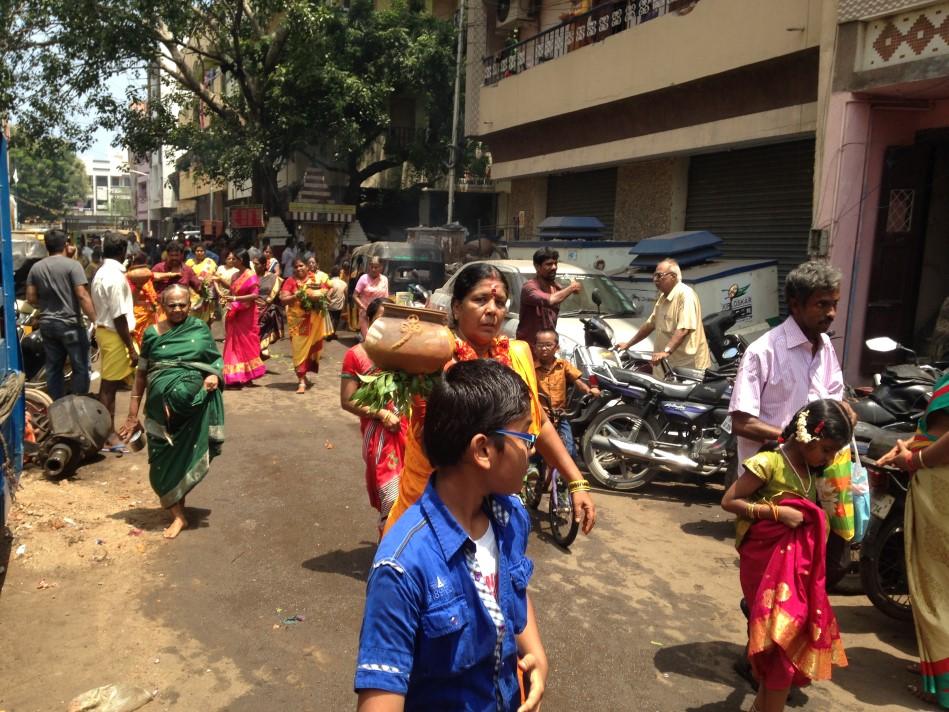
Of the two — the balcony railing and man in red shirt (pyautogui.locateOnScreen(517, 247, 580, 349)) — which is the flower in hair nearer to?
man in red shirt (pyautogui.locateOnScreen(517, 247, 580, 349))

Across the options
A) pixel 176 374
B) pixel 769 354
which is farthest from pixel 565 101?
pixel 769 354

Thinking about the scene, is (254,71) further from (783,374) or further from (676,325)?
(783,374)

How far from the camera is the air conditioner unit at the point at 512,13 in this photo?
63.5 feet

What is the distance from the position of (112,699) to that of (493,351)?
7.04ft

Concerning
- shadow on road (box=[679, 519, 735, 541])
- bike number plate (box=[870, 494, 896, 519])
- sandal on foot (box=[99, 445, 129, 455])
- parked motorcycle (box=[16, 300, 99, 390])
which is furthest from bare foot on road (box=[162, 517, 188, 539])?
Result: bike number plate (box=[870, 494, 896, 519])

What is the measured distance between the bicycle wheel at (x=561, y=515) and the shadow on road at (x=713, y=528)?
1024mm

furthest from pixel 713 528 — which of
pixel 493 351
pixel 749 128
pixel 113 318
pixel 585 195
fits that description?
pixel 585 195

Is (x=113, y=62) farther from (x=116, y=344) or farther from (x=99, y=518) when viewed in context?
(x=99, y=518)

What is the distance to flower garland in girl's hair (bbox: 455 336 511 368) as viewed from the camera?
3.16m

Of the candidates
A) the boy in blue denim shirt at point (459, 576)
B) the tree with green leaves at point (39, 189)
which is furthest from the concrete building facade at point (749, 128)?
the tree with green leaves at point (39, 189)

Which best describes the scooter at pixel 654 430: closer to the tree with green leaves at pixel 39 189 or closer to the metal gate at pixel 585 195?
the metal gate at pixel 585 195

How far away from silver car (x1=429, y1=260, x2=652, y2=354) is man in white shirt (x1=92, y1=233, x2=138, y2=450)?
3.46 metres

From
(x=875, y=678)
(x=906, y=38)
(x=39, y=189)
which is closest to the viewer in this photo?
(x=875, y=678)

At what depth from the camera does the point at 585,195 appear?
1772 centimetres
